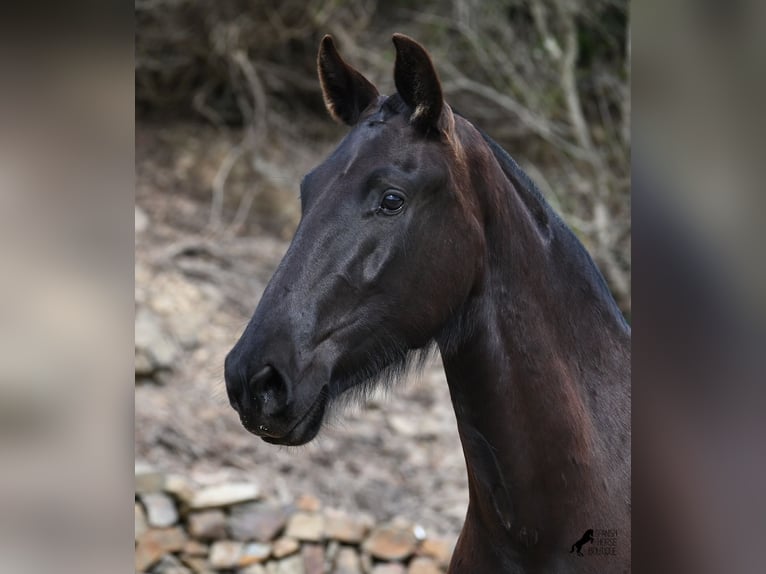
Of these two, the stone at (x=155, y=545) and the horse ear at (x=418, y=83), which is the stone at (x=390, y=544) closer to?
the stone at (x=155, y=545)

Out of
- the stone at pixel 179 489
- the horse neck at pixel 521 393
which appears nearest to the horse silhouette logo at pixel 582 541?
the horse neck at pixel 521 393

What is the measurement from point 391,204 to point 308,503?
6.31 ft

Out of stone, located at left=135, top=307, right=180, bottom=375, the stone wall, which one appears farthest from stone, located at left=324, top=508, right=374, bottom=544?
stone, located at left=135, top=307, right=180, bottom=375

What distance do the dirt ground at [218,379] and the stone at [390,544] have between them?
87 millimetres

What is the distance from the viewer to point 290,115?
12.9ft

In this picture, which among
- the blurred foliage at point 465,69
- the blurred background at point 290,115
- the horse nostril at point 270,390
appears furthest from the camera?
the blurred foliage at point 465,69

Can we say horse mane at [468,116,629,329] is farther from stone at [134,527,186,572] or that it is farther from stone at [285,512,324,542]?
stone at [134,527,186,572]

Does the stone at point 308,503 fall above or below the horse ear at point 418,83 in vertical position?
below

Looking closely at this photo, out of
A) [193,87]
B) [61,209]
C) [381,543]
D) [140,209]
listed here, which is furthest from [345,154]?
[193,87]

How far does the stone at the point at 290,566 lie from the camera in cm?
279

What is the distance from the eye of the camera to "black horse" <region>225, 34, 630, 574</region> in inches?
43.9

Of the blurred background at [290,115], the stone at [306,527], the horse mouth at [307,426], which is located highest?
the blurred background at [290,115]

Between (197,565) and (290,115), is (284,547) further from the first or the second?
(290,115)

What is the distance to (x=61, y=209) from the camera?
1062 millimetres
